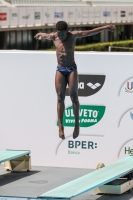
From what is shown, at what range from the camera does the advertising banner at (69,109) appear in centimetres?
1934

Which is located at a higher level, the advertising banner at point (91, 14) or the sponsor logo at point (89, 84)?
the advertising banner at point (91, 14)

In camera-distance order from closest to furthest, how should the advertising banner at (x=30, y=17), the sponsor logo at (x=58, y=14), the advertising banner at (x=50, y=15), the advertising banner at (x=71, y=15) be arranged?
1. the advertising banner at (x=30, y=17)
2. the advertising banner at (x=50, y=15)
3. the sponsor logo at (x=58, y=14)
4. the advertising banner at (x=71, y=15)

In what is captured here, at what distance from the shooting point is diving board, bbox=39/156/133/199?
14.3 meters

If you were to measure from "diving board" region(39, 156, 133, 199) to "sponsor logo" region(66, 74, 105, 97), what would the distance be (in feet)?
7.54

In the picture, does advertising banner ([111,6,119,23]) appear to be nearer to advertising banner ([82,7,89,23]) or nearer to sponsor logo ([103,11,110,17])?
sponsor logo ([103,11,110,17])

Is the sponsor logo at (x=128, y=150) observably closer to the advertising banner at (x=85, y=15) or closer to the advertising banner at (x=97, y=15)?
the advertising banner at (x=85, y=15)

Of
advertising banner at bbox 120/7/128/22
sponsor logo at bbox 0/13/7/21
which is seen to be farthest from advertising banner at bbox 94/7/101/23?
sponsor logo at bbox 0/13/7/21

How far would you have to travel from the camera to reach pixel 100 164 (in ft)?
59.1

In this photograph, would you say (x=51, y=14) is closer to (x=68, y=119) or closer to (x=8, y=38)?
(x=8, y=38)

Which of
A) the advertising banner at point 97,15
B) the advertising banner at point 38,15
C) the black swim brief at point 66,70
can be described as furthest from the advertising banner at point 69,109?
the advertising banner at point 97,15

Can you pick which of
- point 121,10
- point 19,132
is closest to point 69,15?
point 121,10

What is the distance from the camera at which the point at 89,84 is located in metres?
19.5

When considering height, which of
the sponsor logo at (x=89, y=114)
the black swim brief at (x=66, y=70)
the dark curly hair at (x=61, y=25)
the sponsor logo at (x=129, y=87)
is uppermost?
the dark curly hair at (x=61, y=25)

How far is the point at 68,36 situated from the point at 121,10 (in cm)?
5607
